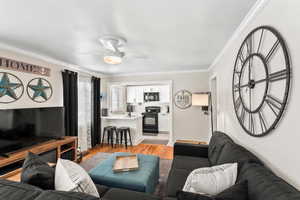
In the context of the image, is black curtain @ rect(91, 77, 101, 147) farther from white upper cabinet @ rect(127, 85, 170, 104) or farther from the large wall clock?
the large wall clock

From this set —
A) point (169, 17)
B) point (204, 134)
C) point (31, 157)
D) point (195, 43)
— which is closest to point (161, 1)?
point (169, 17)

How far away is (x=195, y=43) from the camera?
2576mm

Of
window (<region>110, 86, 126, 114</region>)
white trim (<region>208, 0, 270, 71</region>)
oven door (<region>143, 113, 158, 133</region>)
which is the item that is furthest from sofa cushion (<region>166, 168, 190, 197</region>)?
A: oven door (<region>143, 113, 158, 133</region>)

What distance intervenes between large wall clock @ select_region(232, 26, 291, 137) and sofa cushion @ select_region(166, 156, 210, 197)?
2.98ft

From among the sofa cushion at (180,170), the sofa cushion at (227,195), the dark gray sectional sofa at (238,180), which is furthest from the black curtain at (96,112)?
the sofa cushion at (227,195)

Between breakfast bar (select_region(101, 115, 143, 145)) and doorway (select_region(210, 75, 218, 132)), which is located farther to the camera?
breakfast bar (select_region(101, 115, 143, 145))

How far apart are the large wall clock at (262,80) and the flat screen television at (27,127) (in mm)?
3380

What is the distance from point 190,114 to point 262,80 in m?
3.45

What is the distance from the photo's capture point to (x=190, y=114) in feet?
15.8

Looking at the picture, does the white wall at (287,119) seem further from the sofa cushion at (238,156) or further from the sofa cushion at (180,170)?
the sofa cushion at (180,170)

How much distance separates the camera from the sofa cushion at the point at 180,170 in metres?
1.68

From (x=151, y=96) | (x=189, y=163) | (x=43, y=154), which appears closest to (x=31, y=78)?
(x=43, y=154)

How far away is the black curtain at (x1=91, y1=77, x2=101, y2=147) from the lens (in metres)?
4.66

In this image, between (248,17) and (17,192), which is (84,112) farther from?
(248,17)
